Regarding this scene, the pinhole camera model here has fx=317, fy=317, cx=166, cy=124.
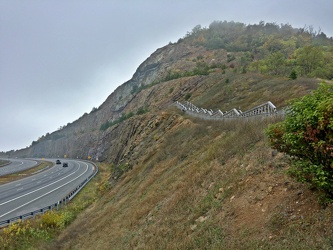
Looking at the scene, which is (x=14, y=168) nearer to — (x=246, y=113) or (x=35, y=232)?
(x=35, y=232)

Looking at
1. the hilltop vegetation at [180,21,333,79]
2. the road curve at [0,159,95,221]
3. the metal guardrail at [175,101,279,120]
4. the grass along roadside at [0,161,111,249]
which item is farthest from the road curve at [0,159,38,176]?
the hilltop vegetation at [180,21,333,79]

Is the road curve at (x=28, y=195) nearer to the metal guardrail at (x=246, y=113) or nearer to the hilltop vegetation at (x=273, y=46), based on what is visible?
the metal guardrail at (x=246, y=113)

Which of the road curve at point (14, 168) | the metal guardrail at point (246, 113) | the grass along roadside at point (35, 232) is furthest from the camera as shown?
the road curve at point (14, 168)

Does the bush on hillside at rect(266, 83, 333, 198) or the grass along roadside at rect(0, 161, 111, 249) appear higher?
the bush on hillside at rect(266, 83, 333, 198)

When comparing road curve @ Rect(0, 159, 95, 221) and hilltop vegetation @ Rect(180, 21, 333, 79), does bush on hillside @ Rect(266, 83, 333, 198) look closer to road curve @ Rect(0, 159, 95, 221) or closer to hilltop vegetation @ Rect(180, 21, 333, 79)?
road curve @ Rect(0, 159, 95, 221)

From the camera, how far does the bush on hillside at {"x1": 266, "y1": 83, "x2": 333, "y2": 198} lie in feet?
18.7

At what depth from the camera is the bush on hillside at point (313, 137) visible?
5.71 m

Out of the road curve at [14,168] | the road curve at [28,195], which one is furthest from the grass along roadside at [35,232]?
the road curve at [14,168]

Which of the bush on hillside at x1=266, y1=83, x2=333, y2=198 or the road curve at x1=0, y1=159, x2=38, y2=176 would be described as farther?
the road curve at x1=0, y1=159, x2=38, y2=176

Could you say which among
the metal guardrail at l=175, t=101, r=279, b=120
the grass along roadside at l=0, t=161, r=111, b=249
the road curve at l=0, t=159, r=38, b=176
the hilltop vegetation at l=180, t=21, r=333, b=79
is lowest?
the grass along roadside at l=0, t=161, r=111, b=249

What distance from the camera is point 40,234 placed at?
63.8 feet

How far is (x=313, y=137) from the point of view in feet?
19.6

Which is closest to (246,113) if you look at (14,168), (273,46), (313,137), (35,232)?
(35,232)

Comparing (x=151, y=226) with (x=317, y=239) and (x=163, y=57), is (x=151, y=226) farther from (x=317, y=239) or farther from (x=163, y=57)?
(x=163, y=57)
